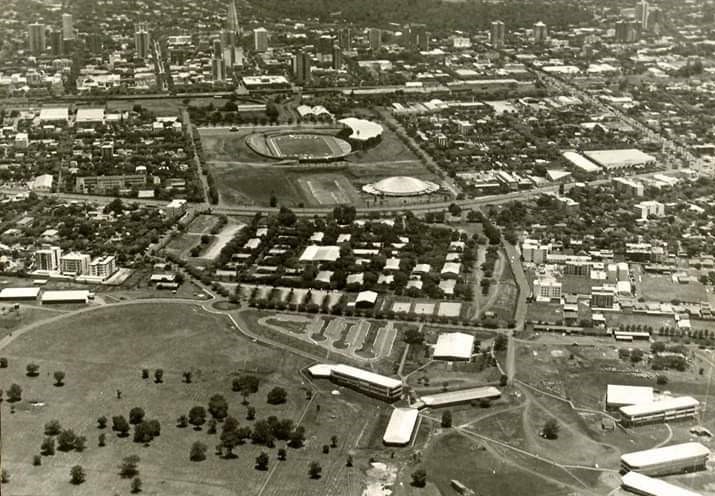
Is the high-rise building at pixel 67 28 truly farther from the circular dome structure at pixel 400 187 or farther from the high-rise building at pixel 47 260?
the high-rise building at pixel 47 260

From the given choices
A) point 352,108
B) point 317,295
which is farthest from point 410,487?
point 352,108

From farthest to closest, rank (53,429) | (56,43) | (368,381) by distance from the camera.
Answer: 1. (56,43)
2. (368,381)
3. (53,429)

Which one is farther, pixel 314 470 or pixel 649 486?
pixel 314 470

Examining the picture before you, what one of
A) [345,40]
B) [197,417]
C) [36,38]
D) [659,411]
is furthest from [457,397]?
[36,38]

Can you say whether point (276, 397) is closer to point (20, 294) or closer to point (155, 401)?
point (155, 401)

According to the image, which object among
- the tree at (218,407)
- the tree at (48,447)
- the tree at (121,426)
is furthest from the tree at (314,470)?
the tree at (48,447)

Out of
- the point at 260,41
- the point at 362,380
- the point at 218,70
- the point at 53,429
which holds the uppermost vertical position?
the point at 260,41
